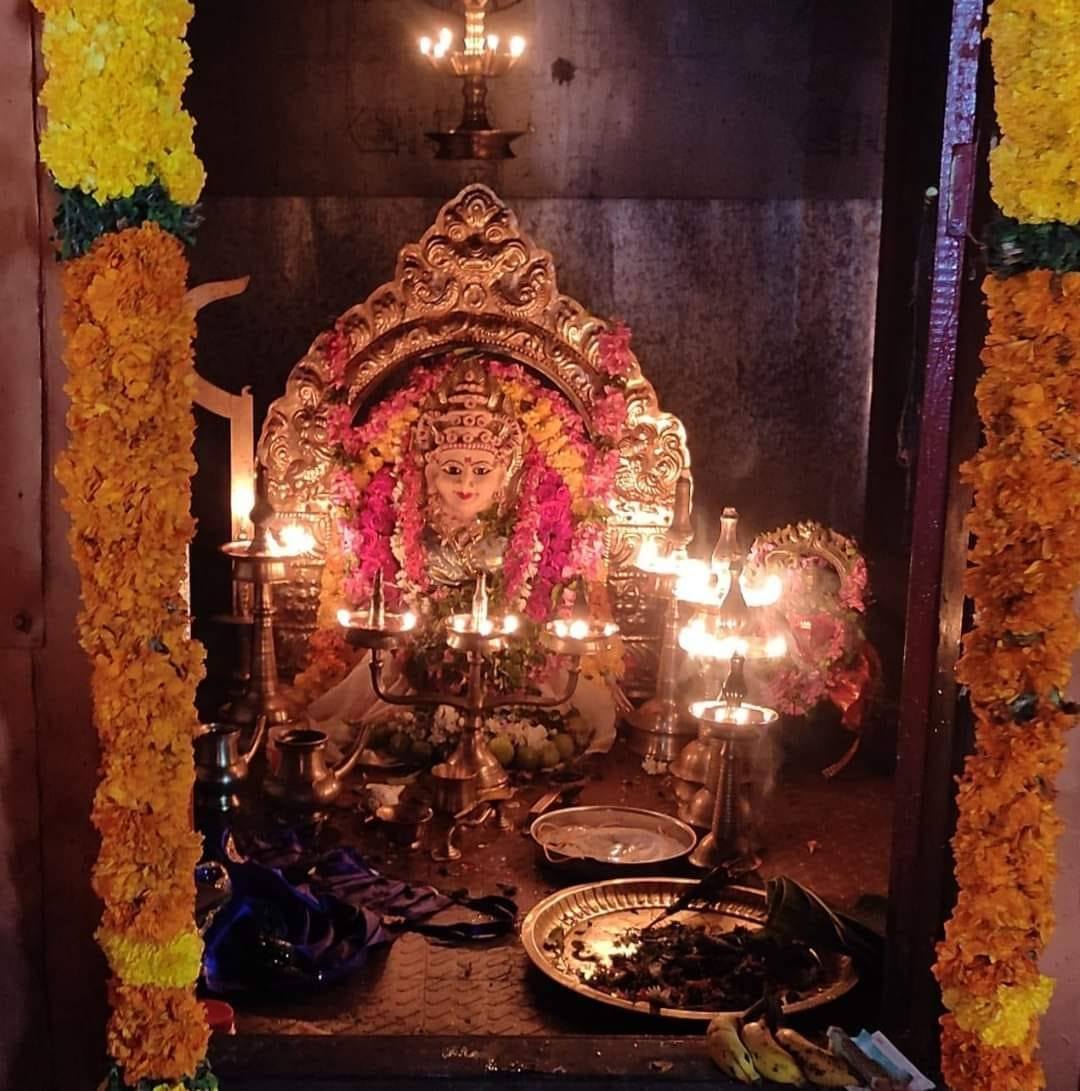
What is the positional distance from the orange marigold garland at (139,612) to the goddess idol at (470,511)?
129 inches

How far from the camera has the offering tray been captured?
4.70 metres

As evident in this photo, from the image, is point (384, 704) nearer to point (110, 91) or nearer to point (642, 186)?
point (642, 186)

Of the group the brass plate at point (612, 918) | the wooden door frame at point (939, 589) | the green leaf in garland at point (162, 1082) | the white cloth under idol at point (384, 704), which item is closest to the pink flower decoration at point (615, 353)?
the white cloth under idol at point (384, 704)

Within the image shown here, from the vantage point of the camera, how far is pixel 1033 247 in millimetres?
2770

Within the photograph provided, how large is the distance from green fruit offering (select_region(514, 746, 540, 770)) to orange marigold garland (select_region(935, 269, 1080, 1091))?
2.89 m

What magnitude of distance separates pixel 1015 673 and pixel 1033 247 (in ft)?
2.95

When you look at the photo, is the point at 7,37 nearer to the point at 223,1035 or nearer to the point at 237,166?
the point at 223,1035

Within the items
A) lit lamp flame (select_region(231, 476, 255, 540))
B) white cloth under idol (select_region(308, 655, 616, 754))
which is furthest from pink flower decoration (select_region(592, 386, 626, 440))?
lit lamp flame (select_region(231, 476, 255, 540))

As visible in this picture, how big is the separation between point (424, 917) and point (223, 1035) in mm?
1131

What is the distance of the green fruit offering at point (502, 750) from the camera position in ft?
18.9

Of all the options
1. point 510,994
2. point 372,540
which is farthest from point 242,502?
point 510,994

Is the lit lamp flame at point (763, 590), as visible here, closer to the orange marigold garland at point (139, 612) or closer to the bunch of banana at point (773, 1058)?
the bunch of banana at point (773, 1058)

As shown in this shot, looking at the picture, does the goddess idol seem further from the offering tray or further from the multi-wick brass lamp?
the offering tray

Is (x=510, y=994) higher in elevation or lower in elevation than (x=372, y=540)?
lower
